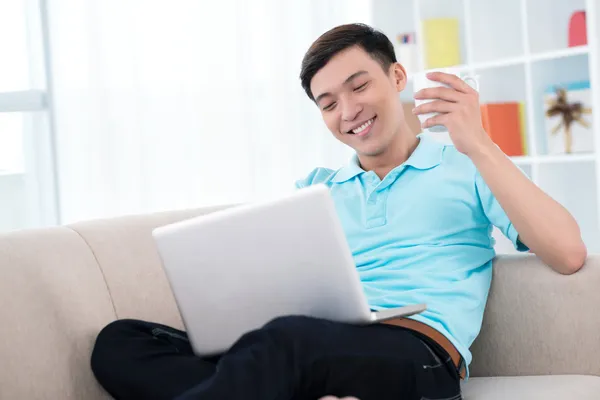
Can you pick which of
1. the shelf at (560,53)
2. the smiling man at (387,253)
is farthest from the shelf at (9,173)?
the shelf at (560,53)

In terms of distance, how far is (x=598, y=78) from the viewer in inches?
115

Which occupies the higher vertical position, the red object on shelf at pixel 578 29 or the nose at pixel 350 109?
the red object on shelf at pixel 578 29

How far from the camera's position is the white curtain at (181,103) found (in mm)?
3068

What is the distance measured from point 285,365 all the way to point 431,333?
0.37 metres

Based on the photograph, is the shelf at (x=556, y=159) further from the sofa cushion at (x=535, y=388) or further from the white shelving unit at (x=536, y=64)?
the sofa cushion at (x=535, y=388)

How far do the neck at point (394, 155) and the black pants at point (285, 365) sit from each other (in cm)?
50

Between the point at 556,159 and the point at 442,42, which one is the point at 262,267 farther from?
the point at 442,42

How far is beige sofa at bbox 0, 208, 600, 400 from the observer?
56.5 inches

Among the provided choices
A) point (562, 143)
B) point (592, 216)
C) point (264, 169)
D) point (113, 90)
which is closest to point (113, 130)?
point (113, 90)

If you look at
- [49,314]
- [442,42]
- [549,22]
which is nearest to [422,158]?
[49,314]

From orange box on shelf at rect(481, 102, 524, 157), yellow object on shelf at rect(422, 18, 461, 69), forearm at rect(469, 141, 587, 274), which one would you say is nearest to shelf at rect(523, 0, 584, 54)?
orange box on shelf at rect(481, 102, 524, 157)

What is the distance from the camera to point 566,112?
128 inches

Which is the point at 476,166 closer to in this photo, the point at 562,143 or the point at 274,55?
the point at 562,143

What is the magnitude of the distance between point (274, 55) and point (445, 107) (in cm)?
218
